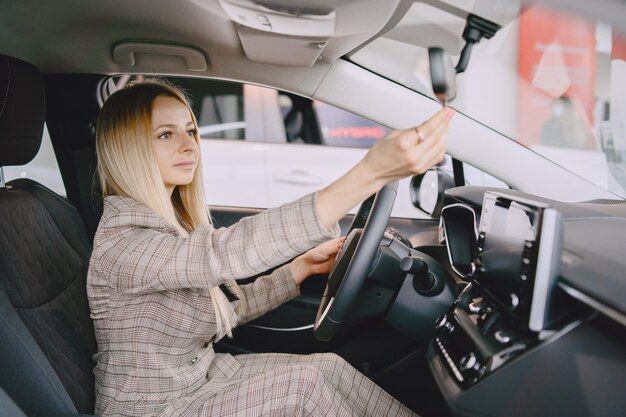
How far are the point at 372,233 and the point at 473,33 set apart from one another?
488 mm

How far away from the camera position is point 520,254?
102 cm

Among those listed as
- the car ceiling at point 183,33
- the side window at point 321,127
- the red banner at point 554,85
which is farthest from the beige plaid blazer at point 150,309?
the red banner at point 554,85

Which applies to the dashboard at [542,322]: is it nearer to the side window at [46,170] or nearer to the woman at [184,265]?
the woman at [184,265]

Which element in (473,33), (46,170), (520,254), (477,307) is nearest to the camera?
(520,254)

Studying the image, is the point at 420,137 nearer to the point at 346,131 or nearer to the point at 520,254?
the point at 520,254

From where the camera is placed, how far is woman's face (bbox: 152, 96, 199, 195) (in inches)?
57.9

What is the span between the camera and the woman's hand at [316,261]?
174 cm

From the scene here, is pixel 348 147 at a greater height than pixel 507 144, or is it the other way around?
pixel 507 144

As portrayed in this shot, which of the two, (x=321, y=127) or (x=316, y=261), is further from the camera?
(x=321, y=127)

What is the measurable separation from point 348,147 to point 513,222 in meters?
2.45

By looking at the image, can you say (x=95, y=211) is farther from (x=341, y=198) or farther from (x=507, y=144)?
(x=507, y=144)

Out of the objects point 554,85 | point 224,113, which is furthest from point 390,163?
point 554,85

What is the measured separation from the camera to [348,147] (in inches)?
137

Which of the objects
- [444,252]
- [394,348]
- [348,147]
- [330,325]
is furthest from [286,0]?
[348,147]
